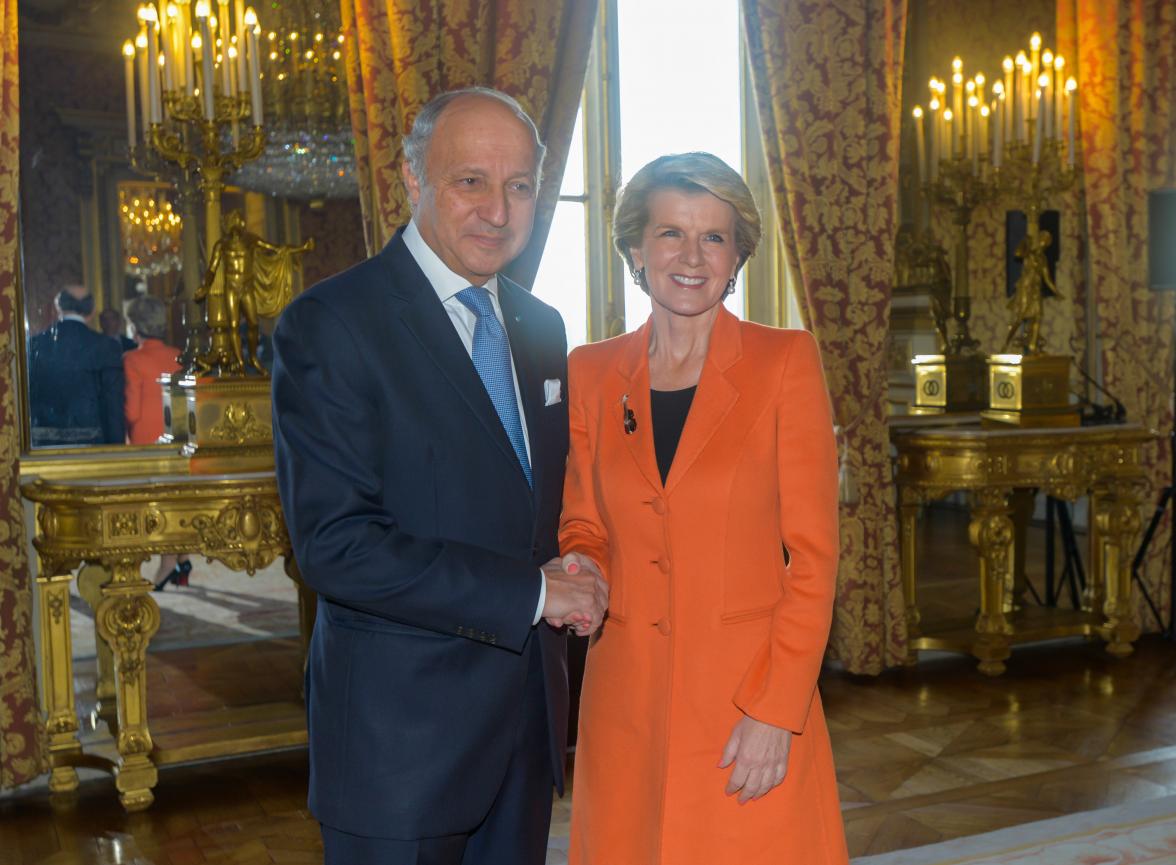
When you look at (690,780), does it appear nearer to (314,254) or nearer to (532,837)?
(532,837)

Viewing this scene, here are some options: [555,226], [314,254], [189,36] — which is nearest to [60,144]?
[189,36]

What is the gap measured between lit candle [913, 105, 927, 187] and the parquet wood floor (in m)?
2.17

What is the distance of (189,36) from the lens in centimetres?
370

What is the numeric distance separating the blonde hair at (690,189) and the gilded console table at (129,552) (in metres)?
2.00

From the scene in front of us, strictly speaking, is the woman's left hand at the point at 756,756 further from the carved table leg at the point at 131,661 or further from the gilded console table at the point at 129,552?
the carved table leg at the point at 131,661

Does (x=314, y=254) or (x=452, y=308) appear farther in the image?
(x=314, y=254)

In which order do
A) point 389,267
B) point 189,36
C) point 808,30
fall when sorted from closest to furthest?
point 389,267, point 189,36, point 808,30

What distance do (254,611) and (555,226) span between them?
220cm

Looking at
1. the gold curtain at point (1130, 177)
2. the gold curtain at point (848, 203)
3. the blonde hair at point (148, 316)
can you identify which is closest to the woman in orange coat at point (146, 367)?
the blonde hair at point (148, 316)

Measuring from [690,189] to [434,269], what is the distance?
41 cm

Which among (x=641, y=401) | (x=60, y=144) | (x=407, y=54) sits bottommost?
(x=641, y=401)

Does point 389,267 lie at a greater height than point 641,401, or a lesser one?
greater

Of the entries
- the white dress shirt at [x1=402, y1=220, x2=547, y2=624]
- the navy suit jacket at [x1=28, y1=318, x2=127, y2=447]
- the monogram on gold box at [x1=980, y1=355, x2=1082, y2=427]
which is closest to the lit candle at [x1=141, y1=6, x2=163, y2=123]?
the navy suit jacket at [x1=28, y1=318, x2=127, y2=447]

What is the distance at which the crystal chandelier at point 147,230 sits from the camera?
→ 3924mm
